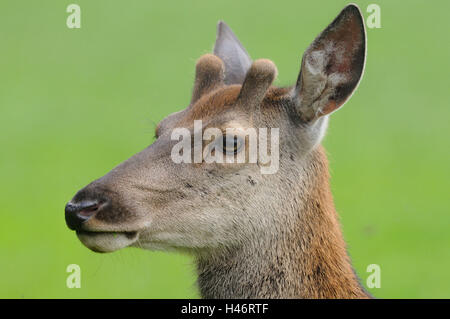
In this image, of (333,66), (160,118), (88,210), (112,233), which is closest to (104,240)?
(112,233)

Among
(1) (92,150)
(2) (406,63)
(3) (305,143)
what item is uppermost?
(2) (406,63)

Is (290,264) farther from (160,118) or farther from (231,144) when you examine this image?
(160,118)

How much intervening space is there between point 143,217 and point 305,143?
5.29 feet

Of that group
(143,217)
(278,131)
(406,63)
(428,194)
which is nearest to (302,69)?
(278,131)

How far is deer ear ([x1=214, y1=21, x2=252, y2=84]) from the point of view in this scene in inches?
397

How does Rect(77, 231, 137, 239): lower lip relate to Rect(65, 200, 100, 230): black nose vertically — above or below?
below

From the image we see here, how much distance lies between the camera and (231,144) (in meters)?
8.58

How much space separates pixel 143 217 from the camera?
27.1ft

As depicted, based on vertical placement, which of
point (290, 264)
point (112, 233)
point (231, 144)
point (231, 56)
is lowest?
point (290, 264)

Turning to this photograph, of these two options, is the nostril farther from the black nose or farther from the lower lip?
the lower lip

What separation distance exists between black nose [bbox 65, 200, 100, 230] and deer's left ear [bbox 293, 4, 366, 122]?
2.09 metres

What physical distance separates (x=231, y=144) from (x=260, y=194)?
19.5 inches

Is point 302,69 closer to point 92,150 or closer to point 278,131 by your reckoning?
point 278,131

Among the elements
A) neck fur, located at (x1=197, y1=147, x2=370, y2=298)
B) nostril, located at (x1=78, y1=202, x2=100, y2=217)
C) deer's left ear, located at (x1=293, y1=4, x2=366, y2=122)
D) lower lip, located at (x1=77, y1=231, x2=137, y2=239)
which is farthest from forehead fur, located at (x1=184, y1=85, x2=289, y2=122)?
nostril, located at (x1=78, y1=202, x2=100, y2=217)
